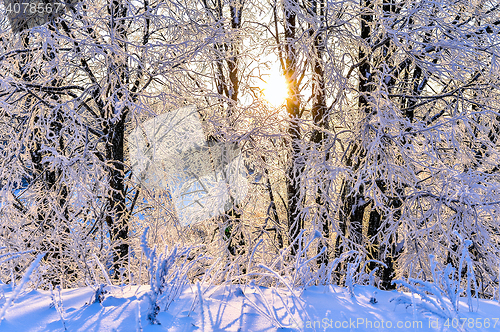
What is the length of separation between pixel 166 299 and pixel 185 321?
0.64ft

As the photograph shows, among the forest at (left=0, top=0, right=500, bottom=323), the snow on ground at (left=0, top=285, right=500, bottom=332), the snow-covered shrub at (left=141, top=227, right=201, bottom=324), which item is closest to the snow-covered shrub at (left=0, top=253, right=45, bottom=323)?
the snow on ground at (left=0, top=285, right=500, bottom=332)

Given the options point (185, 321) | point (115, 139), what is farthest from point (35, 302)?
point (115, 139)

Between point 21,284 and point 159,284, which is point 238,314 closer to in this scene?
point 159,284

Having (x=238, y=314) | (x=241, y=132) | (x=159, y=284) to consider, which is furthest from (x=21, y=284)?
(x=241, y=132)

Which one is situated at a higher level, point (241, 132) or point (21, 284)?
point (241, 132)

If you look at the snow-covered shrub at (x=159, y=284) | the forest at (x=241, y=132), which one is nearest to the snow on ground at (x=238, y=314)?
the snow-covered shrub at (x=159, y=284)

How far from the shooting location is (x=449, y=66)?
5863 millimetres

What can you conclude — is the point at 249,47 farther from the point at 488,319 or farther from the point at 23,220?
the point at 488,319

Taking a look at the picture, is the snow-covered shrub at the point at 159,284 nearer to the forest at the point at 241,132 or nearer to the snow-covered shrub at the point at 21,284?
the snow-covered shrub at the point at 21,284

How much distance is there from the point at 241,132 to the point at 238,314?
14.2ft

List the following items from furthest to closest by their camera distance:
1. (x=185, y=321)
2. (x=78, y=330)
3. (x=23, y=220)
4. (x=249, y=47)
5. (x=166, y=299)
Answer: (x=249, y=47) < (x=23, y=220) < (x=166, y=299) < (x=185, y=321) < (x=78, y=330)

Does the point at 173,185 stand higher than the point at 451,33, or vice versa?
the point at 451,33

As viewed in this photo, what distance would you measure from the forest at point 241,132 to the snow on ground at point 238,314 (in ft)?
7.81

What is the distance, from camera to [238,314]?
197 centimetres
